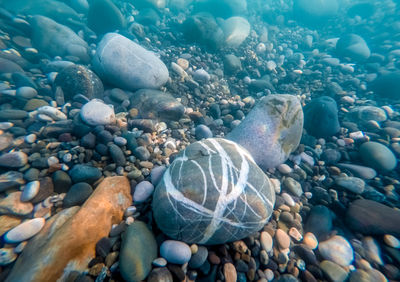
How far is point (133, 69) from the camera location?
4.17 metres

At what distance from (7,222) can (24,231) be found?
11.8 inches

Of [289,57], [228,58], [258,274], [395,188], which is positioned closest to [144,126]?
[258,274]

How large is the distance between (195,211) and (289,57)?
9300 millimetres

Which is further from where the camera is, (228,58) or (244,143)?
(228,58)

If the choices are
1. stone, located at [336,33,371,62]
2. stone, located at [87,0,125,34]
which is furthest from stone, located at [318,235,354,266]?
stone, located at [87,0,125,34]

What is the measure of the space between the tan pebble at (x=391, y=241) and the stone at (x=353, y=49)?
886 centimetres

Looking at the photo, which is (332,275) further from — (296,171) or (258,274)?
(296,171)

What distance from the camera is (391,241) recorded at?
2.43 m

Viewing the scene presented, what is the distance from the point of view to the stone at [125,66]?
13.6 ft

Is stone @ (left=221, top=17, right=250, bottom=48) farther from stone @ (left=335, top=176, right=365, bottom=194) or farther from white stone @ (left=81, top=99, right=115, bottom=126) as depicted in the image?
stone @ (left=335, top=176, right=365, bottom=194)

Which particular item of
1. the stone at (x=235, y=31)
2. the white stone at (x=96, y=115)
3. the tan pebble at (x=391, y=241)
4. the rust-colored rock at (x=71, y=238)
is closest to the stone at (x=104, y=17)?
the stone at (x=235, y=31)

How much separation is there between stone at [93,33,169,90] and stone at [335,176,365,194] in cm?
465

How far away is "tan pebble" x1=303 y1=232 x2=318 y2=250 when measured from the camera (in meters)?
2.47

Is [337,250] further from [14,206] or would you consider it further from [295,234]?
[14,206]
